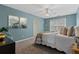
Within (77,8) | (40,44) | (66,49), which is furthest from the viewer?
(40,44)

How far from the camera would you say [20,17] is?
2.04 metres

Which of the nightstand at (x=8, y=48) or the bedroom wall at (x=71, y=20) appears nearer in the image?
the nightstand at (x=8, y=48)

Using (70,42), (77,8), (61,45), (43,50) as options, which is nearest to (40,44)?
(43,50)

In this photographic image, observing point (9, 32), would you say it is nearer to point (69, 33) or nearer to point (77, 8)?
point (69, 33)

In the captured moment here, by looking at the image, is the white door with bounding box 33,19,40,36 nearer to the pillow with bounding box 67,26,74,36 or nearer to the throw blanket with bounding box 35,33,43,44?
the throw blanket with bounding box 35,33,43,44

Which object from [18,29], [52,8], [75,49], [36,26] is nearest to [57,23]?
[52,8]

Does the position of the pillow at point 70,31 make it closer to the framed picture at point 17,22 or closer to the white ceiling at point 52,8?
the white ceiling at point 52,8

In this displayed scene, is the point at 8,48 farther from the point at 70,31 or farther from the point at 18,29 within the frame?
the point at 70,31

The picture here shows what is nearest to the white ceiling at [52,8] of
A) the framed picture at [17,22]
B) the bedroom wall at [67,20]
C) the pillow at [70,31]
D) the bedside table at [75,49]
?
the bedroom wall at [67,20]

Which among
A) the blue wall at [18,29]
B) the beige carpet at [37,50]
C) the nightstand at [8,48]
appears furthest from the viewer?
the beige carpet at [37,50]

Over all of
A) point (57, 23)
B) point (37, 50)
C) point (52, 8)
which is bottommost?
point (37, 50)

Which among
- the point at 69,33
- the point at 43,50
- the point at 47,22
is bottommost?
the point at 43,50

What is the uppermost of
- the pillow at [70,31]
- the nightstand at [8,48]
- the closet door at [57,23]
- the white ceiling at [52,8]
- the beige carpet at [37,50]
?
the white ceiling at [52,8]

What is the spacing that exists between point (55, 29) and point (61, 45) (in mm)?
352
